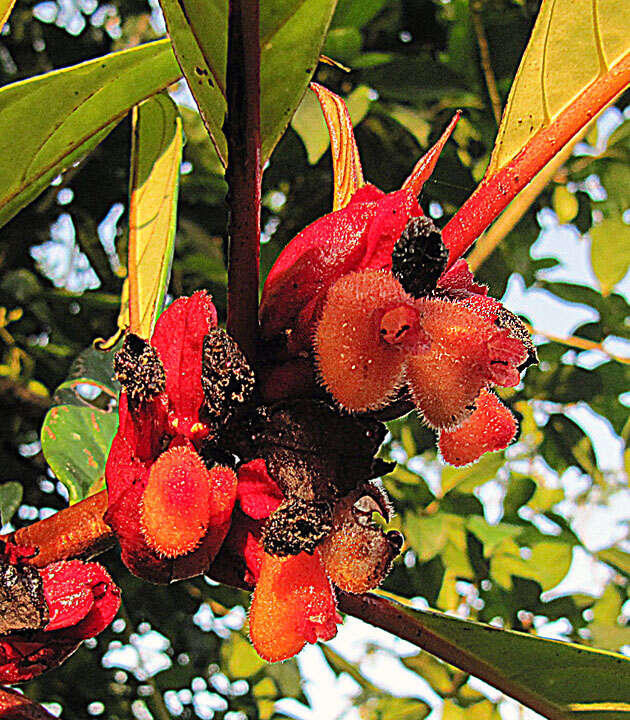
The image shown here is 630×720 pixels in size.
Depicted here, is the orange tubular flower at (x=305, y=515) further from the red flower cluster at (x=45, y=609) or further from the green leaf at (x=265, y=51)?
the green leaf at (x=265, y=51)

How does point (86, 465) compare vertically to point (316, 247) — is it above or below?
below

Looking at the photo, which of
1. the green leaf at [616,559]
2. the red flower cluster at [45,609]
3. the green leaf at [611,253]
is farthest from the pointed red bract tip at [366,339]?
the green leaf at [616,559]

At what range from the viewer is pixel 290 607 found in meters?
0.49

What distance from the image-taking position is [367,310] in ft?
1.42

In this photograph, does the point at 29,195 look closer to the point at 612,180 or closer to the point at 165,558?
the point at 165,558

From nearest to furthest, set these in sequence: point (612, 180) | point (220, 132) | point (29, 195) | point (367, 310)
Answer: point (367, 310) → point (220, 132) → point (29, 195) → point (612, 180)

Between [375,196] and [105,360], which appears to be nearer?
[375,196]

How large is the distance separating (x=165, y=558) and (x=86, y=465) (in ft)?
1.43

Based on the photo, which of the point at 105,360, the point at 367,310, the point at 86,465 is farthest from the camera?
the point at 105,360

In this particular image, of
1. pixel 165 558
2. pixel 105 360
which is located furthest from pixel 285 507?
pixel 105 360

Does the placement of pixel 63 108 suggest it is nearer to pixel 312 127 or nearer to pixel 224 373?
pixel 224 373

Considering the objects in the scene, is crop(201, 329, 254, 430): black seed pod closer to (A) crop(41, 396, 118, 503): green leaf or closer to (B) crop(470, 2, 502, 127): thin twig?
(A) crop(41, 396, 118, 503): green leaf

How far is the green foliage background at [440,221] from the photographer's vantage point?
1605mm

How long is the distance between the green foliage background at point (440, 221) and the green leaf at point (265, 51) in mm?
862
